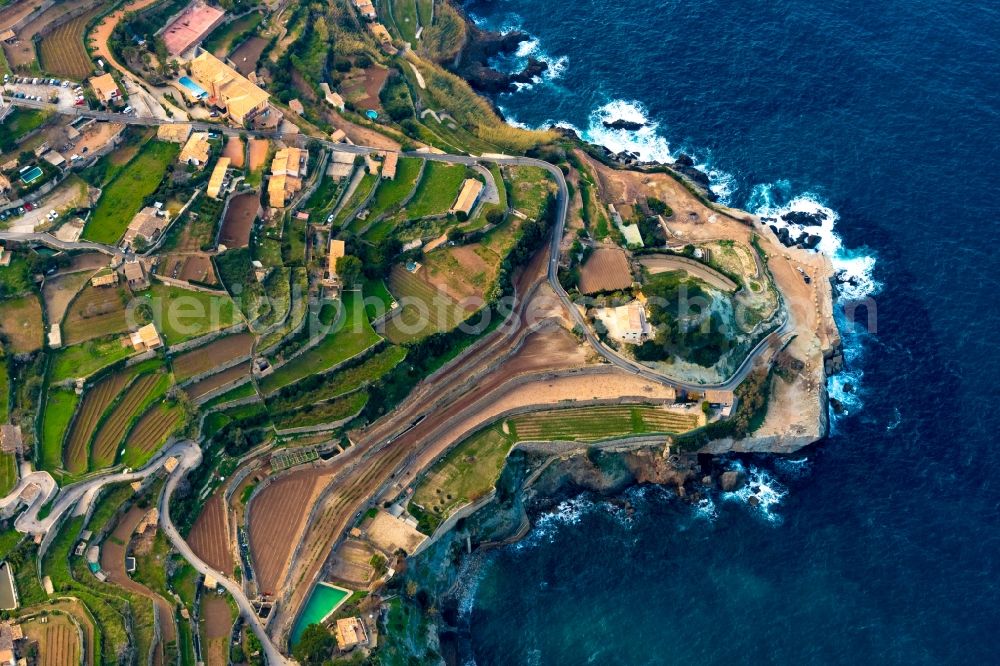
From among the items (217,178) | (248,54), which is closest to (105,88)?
(248,54)

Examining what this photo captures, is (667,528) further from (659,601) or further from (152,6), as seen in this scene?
(152,6)

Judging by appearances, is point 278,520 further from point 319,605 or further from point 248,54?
point 248,54

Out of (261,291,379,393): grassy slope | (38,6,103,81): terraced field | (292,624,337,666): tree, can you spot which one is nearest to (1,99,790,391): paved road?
(38,6,103,81): terraced field

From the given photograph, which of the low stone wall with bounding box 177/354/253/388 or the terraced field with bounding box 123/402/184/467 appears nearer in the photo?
the terraced field with bounding box 123/402/184/467

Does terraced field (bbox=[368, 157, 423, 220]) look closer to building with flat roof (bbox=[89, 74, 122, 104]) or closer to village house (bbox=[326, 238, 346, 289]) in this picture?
village house (bbox=[326, 238, 346, 289])

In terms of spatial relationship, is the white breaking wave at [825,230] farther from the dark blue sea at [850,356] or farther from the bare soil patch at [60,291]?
the bare soil patch at [60,291]
